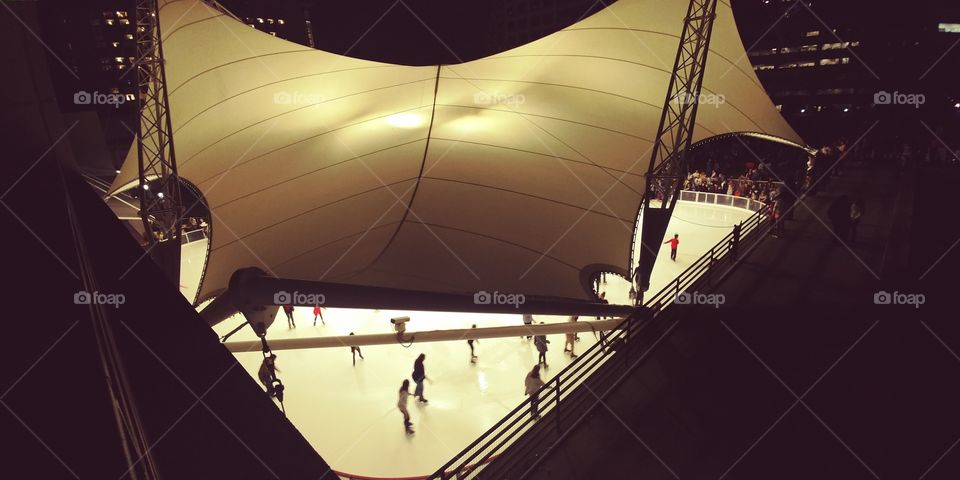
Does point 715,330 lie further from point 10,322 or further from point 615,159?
point 10,322

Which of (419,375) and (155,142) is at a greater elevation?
(155,142)

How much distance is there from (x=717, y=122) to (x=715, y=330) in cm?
524

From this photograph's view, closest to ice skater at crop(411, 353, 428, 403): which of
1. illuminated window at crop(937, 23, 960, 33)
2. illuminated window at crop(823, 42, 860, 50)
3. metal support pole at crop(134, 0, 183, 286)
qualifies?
metal support pole at crop(134, 0, 183, 286)

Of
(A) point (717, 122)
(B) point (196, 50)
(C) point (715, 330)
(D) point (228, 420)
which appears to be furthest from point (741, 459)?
(B) point (196, 50)

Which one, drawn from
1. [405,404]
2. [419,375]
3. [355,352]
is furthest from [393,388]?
[355,352]

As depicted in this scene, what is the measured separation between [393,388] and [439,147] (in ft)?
15.5

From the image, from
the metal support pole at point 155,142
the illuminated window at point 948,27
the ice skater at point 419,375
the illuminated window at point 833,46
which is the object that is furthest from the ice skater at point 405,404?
the illuminated window at point 833,46

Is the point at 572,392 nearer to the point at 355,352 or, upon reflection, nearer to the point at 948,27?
the point at 355,352

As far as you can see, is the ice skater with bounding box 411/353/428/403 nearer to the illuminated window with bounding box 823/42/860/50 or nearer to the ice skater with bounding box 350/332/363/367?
the ice skater with bounding box 350/332/363/367

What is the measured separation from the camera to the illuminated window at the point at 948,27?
31719mm

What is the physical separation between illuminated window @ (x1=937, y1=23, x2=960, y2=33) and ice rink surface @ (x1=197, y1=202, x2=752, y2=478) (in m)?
38.9

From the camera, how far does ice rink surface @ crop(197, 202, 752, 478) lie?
613 centimetres

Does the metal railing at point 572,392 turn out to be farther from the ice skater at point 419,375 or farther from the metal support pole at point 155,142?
the metal support pole at point 155,142

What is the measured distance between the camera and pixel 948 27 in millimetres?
32438
